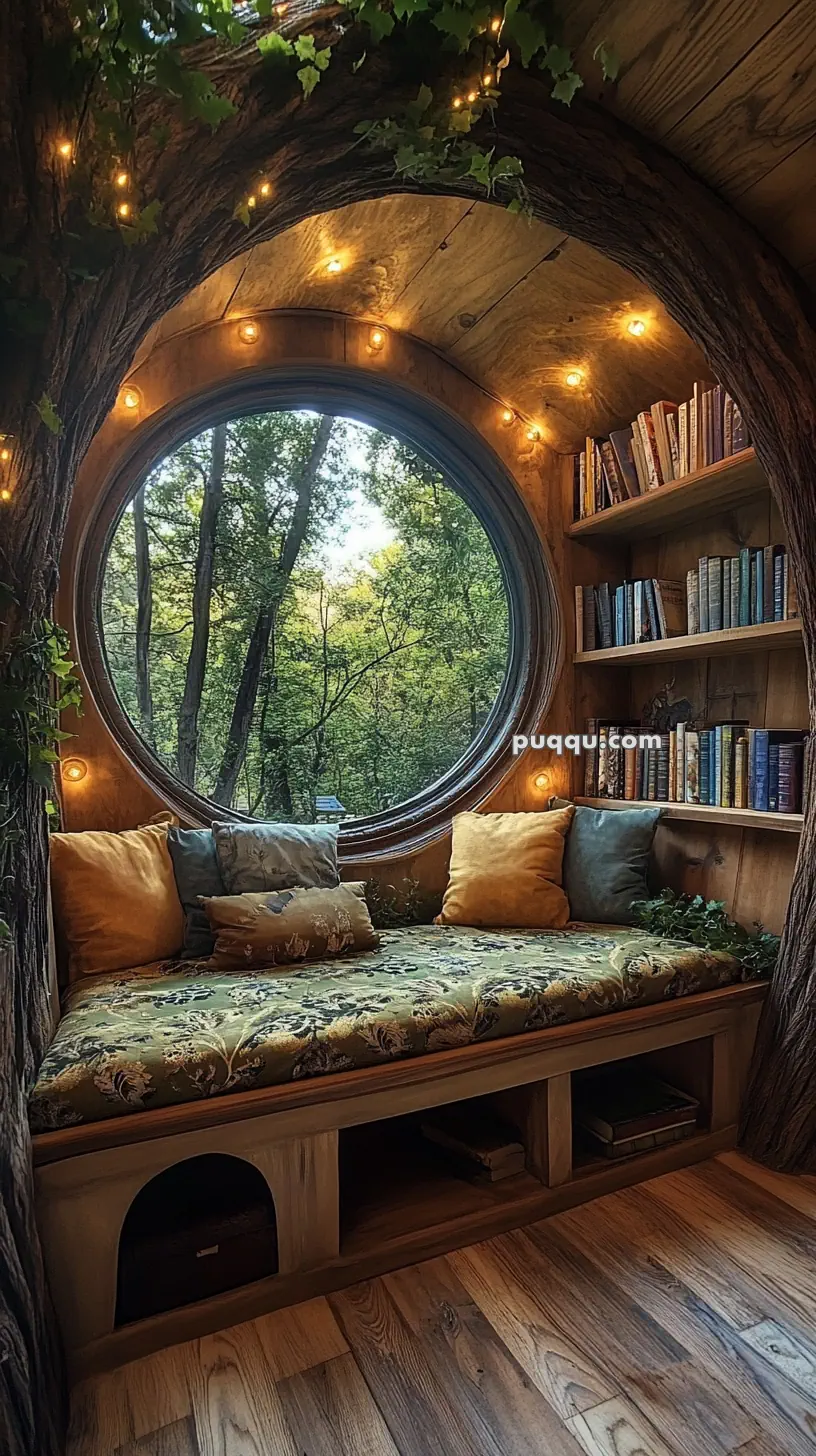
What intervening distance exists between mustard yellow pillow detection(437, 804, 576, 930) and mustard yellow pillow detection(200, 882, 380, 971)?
40cm

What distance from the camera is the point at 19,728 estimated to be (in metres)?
1.16

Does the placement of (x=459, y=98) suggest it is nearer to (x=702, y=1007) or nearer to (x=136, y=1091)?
(x=136, y=1091)

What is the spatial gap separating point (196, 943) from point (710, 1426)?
4.71 feet

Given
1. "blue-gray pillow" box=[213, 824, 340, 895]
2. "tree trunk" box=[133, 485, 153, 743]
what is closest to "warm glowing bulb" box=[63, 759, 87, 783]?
"tree trunk" box=[133, 485, 153, 743]

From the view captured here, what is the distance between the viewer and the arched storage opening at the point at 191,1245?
1379mm

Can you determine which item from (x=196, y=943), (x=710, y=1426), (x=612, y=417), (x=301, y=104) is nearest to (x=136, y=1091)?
(x=196, y=943)

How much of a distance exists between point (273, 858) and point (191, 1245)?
935mm

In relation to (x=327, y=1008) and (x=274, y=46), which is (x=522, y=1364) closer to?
(x=327, y=1008)

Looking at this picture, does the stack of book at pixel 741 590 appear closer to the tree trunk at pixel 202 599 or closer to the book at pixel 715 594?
the book at pixel 715 594

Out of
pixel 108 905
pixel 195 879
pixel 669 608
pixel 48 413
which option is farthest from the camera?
pixel 669 608

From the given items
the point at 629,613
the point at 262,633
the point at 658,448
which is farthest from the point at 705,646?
the point at 262,633

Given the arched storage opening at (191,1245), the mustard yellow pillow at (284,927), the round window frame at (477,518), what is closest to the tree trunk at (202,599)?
the round window frame at (477,518)

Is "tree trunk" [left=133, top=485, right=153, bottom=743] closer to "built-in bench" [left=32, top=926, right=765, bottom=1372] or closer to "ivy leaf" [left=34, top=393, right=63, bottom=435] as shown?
"built-in bench" [left=32, top=926, right=765, bottom=1372]

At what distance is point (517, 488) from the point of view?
2717 millimetres
